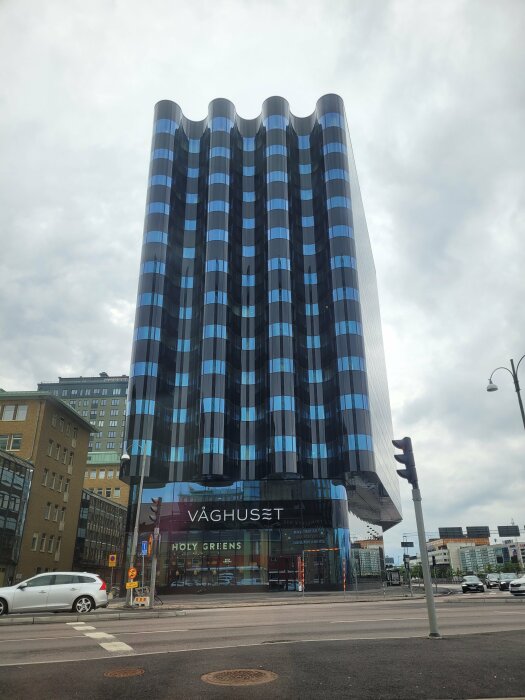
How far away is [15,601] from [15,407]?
36041mm

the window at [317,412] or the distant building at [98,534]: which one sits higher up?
the window at [317,412]

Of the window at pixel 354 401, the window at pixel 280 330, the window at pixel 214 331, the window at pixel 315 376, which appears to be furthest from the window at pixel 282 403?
the window at pixel 214 331

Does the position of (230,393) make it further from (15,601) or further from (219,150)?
(15,601)

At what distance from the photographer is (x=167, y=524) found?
2083 inches

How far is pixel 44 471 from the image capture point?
51.9 meters

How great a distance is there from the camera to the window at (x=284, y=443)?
55.1 m

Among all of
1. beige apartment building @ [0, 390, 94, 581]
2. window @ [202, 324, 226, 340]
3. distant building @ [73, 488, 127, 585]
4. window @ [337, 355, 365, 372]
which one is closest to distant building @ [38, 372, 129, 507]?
distant building @ [73, 488, 127, 585]

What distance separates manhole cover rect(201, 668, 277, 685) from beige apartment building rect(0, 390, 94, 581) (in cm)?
4502

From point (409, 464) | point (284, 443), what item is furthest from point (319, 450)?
point (409, 464)

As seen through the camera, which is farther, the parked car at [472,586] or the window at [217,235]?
the window at [217,235]

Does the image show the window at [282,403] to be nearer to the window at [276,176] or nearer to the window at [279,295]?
the window at [279,295]

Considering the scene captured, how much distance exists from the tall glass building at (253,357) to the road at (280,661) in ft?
124

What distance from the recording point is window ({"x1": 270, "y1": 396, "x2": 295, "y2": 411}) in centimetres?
5691

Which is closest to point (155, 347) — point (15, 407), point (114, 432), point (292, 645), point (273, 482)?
point (15, 407)
